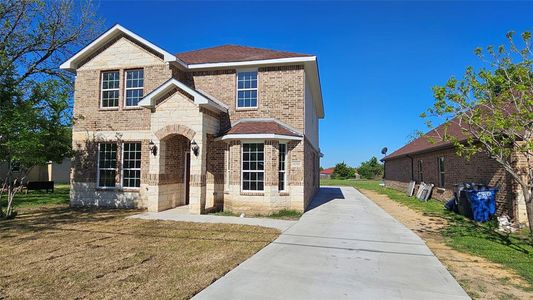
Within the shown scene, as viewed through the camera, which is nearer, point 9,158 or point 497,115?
point 497,115

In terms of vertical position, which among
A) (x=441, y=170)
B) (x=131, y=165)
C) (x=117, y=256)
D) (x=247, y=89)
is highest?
(x=247, y=89)

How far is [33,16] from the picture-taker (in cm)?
1781

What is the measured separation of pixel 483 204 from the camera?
1202 cm

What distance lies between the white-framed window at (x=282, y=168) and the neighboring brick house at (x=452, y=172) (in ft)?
17.1

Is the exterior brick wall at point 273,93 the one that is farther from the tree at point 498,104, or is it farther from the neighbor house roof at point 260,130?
the tree at point 498,104

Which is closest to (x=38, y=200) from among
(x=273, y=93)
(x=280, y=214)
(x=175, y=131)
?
(x=175, y=131)

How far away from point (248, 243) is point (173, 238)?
2071mm

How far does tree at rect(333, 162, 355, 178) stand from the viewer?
2475 inches

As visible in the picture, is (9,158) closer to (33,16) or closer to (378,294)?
(33,16)

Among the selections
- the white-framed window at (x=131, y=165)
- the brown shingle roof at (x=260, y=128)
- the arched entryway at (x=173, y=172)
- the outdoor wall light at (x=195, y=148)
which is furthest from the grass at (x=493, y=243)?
the white-framed window at (x=131, y=165)

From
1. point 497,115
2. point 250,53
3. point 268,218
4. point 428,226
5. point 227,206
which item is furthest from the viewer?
point 250,53

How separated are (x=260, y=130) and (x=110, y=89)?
24.5 ft

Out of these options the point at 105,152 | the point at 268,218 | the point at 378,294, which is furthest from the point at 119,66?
the point at 378,294

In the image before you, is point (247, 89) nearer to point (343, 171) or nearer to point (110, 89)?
point (110, 89)
